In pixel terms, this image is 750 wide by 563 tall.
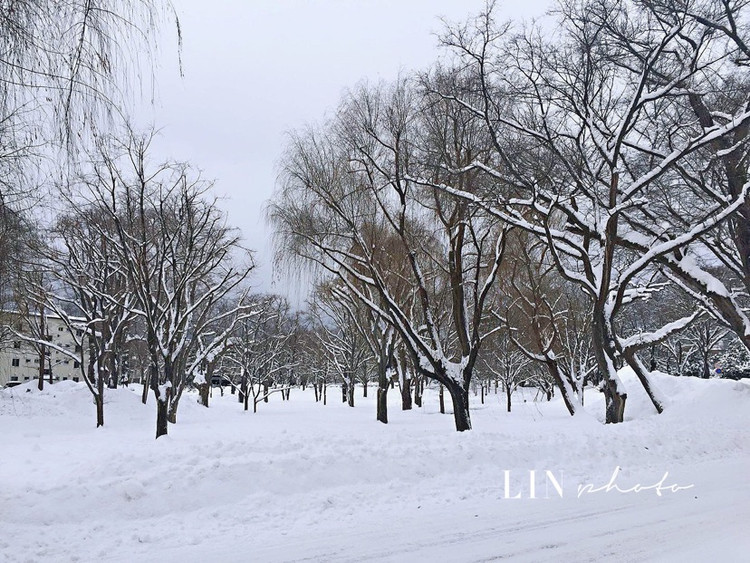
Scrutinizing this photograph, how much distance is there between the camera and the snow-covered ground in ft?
16.7

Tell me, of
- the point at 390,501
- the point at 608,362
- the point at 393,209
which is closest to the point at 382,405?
the point at 393,209

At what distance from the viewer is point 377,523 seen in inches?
237

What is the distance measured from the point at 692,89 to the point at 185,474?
14.2 m

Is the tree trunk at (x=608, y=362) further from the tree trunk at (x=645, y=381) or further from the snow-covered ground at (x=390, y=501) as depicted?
the snow-covered ground at (x=390, y=501)

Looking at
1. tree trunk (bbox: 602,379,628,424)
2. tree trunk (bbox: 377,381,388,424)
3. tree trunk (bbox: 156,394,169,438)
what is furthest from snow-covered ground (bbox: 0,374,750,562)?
tree trunk (bbox: 377,381,388,424)

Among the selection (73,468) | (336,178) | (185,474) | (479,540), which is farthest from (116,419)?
(479,540)

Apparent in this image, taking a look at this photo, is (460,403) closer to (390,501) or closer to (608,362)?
(608,362)

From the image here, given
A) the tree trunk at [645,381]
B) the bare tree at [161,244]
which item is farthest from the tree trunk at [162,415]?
the tree trunk at [645,381]

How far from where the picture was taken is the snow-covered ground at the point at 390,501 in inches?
200

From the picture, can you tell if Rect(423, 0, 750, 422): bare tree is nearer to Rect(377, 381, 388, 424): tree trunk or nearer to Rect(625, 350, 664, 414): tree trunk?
Rect(625, 350, 664, 414): tree trunk

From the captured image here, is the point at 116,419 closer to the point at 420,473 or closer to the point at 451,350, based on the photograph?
the point at 420,473

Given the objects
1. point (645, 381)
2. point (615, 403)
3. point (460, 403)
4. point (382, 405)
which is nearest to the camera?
point (460, 403)

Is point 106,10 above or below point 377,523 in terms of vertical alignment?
above

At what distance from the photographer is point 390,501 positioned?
22.8ft
